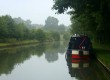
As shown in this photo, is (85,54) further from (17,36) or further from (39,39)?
(39,39)

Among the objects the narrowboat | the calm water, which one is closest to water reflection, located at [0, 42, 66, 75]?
the calm water

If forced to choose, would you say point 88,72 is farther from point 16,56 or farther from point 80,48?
point 16,56

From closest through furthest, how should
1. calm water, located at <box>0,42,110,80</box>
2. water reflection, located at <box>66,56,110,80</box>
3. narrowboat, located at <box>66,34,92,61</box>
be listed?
1. water reflection, located at <box>66,56,110,80</box>
2. calm water, located at <box>0,42,110,80</box>
3. narrowboat, located at <box>66,34,92,61</box>

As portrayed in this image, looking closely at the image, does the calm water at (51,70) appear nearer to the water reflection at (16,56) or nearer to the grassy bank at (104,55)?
the water reflection at (16,56)

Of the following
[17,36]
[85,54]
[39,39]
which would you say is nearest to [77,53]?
[85,54]

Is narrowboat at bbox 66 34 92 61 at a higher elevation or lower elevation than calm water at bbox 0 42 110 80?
higher

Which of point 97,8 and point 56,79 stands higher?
point 97,8

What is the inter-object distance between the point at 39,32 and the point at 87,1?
99.1 m

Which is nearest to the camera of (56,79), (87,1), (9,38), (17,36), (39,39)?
(56,79)

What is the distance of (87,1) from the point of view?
87.6ft

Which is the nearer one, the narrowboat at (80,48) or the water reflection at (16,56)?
the water reflection at (16,56)

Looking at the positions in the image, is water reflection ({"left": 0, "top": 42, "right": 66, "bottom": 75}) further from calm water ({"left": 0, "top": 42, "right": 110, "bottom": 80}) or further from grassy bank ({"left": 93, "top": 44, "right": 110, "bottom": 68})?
grassy bank ({"left": 93, "top": 44, "right": 110, "bottom": 68})

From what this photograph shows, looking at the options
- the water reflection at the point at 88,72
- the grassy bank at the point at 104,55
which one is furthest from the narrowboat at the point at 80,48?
the grassy bank at the point at 104,55

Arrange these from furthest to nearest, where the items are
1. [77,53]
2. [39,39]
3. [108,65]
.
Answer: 1. [39,39]
2. [77,53]
3. [108,65]
